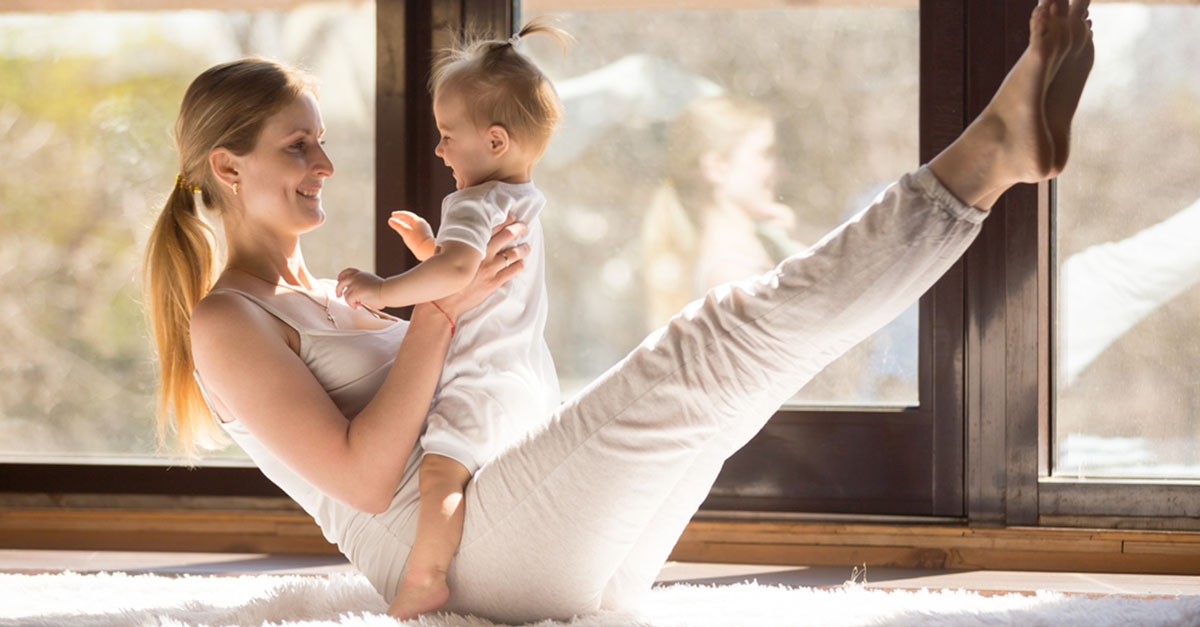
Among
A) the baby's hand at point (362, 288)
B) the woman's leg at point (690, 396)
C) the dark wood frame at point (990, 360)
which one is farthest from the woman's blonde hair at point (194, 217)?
the dark wood frame at point (990, 360)

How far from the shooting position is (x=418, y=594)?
4.85ft

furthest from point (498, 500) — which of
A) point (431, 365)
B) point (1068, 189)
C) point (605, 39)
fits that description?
point (1068, 189)

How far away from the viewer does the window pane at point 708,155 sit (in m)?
2.50

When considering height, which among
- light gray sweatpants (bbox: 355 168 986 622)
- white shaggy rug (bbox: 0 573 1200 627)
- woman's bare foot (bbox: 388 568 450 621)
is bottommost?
white shaggy rug (bbox: 0 573 1200 627)

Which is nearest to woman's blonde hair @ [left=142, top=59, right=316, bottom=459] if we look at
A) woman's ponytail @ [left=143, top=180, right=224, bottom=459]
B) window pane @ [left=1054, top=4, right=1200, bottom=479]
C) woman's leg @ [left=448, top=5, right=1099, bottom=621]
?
woman's ponytail @ [left=143, top=180, right=224, bottom=459]

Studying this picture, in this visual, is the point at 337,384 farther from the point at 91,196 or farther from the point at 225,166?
the point at 91,196

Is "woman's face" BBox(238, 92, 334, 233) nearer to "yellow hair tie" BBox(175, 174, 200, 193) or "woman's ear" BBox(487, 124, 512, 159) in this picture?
"yellow hair tie" BBox(175, 174, 200, 193)

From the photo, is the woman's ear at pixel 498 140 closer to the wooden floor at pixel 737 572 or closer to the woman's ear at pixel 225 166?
the woman's ear at pixel 225 166

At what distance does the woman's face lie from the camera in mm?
1695

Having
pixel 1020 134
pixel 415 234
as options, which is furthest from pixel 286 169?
pixel 1020 134

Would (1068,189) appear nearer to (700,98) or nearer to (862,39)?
(862,39)

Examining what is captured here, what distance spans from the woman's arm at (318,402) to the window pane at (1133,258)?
5.09 feet

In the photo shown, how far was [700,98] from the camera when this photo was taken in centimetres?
255

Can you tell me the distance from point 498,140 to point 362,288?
326 millimetres
